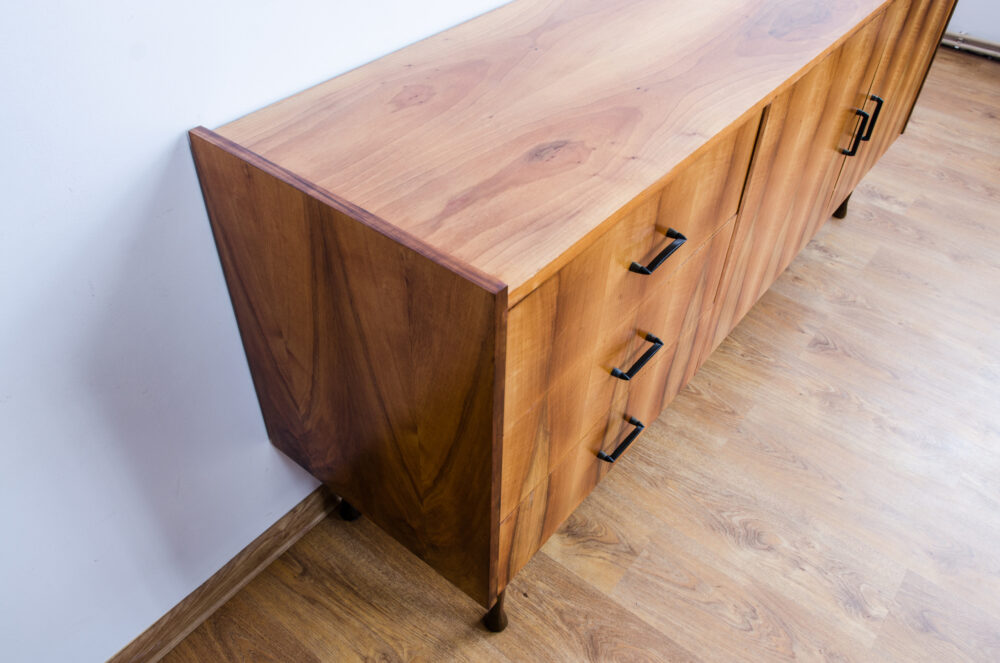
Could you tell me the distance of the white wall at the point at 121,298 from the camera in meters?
0.71

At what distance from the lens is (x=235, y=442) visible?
1061mm

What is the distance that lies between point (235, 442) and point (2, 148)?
506mm

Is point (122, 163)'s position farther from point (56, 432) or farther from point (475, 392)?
point (475, 392)

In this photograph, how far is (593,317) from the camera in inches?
33.3

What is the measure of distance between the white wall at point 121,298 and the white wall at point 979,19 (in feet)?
7.80

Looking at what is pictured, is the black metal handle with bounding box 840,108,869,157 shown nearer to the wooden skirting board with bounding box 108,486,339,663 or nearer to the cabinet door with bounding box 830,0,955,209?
the cabinet door with bounding box 830,0,955,209

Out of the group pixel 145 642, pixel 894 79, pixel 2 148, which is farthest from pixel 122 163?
pixel 894 79

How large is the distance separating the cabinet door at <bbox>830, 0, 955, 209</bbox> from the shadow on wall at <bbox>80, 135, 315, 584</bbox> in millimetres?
1188

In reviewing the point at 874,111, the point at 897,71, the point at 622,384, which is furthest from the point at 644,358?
the point at 897,71

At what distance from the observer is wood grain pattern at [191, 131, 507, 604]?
0.72 meters

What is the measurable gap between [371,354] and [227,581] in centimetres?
55

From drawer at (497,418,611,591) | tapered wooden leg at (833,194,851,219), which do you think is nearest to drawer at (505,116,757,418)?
drawer at (497,418,611,591)

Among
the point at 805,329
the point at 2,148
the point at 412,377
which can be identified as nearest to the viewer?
the point at 2,148

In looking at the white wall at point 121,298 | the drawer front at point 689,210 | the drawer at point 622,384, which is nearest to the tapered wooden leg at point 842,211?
the drawer at point 622,384
